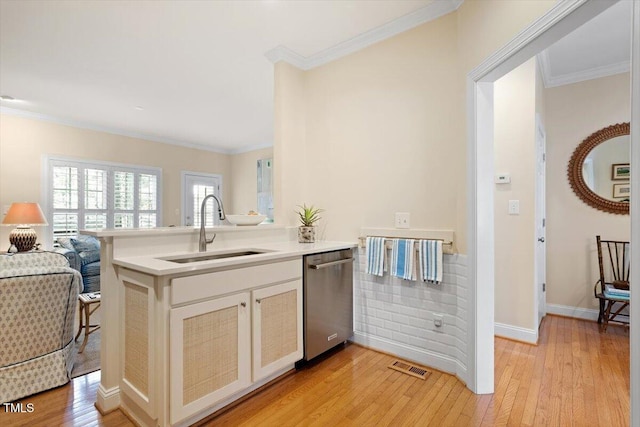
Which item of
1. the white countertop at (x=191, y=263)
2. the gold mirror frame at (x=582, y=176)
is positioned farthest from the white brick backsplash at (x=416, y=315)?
the gold mirror frame at (x=582, y=176)

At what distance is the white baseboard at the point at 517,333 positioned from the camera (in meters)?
2.83

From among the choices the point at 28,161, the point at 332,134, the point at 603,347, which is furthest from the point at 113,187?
the point at 603,347

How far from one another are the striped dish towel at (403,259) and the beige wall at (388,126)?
20 cm

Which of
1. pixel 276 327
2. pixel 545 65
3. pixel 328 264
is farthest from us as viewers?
pixel 545 65

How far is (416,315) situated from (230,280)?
1.47 m

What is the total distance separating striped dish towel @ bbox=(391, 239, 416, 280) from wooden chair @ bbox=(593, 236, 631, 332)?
7.03ft

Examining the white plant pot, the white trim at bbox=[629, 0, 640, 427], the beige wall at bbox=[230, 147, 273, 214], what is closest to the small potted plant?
the white plant pot

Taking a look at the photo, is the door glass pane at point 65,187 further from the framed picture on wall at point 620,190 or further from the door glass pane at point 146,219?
the framed picture on wall at point 620,190

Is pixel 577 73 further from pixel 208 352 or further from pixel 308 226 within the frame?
pixel 208 352

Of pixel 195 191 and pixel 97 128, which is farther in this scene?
pixel 195 191

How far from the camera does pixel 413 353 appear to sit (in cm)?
246

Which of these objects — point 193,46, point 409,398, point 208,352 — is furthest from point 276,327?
point 193,46

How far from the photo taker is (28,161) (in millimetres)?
4797

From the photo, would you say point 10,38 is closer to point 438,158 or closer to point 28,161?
point 28,161
